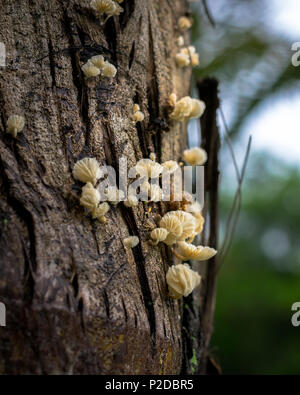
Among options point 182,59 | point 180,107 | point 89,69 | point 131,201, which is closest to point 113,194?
point 131,201

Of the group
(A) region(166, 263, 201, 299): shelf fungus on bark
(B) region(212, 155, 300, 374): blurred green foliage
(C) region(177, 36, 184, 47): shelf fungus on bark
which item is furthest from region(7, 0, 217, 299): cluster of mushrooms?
Answer: (B) region(212, 155, 300, 374): blurred green foliage

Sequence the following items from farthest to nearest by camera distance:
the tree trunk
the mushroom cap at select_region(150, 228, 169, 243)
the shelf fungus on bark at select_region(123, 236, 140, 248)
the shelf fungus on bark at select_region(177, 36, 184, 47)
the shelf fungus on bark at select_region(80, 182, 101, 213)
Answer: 1. the shelf fungus on bark at select_region(177, 36, 184, 47)
2. the mushroom cap at select_region(150, 228, 169, 243)
3. the shelf fungus on bark at select_region(123, 236, 140, 248)
4. the shelf fungus on bark at select_region(80, 182, 101, 213)
5. the tree trunk

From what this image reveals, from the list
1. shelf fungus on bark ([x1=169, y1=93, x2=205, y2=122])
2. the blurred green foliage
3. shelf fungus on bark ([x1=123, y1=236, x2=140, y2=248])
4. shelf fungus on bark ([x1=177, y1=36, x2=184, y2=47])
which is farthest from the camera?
the blurred green foliage

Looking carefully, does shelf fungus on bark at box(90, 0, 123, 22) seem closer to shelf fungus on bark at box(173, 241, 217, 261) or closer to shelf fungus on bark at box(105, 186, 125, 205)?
shelf fungus on bark at box(105, 186, 125, 205)

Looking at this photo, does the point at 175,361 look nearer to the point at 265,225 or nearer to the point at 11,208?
the point at 11,208

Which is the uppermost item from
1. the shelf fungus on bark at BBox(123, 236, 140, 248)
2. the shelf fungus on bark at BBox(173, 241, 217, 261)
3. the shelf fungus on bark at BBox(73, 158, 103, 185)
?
the shelf fungus on bark at BBox(73, 158, 103, 185)

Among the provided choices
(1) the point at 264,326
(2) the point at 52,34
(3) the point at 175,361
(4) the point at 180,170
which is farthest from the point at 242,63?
(1) the point at 264,326

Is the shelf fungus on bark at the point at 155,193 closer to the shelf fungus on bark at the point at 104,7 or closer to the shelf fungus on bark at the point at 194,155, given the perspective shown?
the shelf fungus on bark at the point at 194,155
